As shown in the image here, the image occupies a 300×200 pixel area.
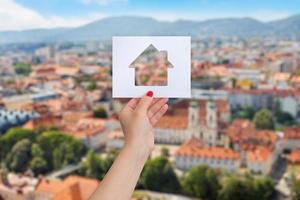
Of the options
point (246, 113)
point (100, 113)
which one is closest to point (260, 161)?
point (246, 113)

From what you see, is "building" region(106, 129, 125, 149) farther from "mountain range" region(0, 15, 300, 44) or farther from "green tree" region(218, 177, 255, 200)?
"mountain range" region(0, 15, 300, 44)

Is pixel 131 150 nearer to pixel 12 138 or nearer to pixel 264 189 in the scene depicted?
pixel 264 189

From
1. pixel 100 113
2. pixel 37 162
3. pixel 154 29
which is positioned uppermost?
pixel 154 29

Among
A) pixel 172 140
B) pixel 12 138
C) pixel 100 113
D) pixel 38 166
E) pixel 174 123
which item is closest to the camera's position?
pixel 38 166

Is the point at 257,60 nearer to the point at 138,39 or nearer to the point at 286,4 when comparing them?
the point at 286,4

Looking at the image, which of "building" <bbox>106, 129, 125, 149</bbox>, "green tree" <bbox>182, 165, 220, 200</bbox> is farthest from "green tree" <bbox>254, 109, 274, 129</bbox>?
"green tree" <bbox>182, 165, 220, 200</bbox>

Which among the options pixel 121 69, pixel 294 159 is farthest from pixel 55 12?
pixel 121 69

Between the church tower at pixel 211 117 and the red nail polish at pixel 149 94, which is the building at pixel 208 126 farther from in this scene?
the red nail polish at pixel 149 94

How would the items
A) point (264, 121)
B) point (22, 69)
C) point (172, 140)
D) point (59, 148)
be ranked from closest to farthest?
point (59, 148), point (172, 140), point (264, 121), point (22, 69)
